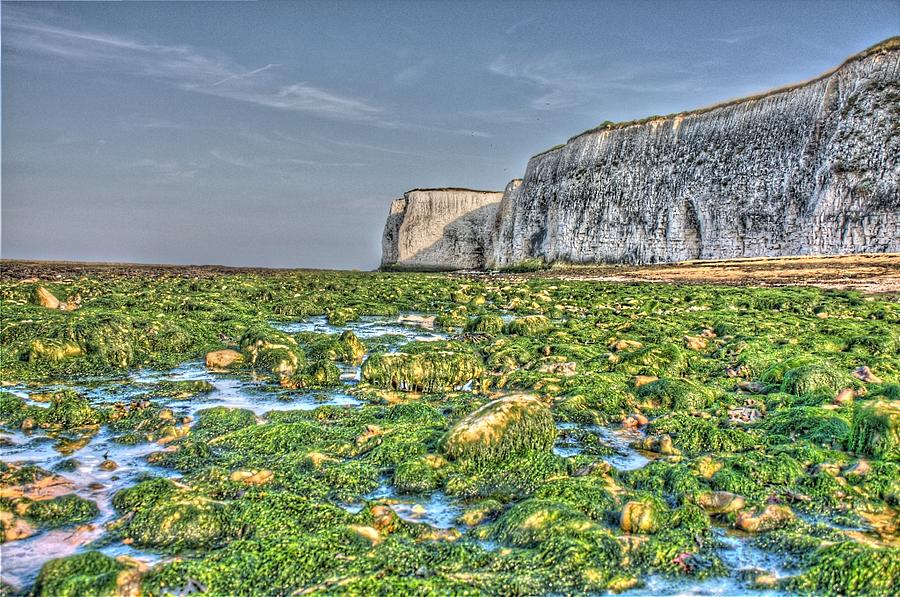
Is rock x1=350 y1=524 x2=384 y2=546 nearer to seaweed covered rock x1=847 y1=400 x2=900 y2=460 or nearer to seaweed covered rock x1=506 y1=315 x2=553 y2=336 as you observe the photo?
seaweed covered rock x1=847 y1=400 x2=900 y2=460

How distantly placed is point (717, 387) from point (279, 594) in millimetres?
6865

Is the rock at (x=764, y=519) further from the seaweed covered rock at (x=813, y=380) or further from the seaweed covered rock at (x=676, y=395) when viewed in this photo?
the seaweed covered rock at (x=813, y=380)

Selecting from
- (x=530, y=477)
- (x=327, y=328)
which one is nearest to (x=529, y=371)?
(x=530, y=477)

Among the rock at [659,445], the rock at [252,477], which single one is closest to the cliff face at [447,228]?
the rock at [659,445]

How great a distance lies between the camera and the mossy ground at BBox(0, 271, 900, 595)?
3.99m

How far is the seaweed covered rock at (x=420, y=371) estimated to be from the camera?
9.18 metres

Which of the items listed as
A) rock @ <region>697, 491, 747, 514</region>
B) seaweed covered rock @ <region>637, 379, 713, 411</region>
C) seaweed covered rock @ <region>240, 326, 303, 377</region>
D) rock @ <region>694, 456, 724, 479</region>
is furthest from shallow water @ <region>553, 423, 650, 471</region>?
seaweed covered rock @ <region>240, 326, 303, 377</region>

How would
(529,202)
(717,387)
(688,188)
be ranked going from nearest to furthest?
(717,387)
(688,188)
(529,202)

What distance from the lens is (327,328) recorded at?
612 inches

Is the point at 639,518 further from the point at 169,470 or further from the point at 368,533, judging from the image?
the point at 169,470

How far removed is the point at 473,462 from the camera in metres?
5.82

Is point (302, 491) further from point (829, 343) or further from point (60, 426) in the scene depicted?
point (829, 343)

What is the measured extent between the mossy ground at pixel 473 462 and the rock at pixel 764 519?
0.02 metres

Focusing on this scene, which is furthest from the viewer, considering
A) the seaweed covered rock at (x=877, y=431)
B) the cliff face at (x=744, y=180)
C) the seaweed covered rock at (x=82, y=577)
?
the cliff face at (x=744, y=180)
